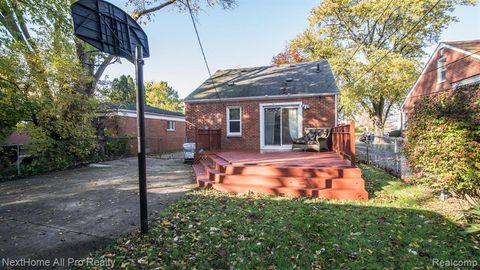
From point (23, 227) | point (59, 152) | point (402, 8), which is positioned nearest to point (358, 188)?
point (23, 227)

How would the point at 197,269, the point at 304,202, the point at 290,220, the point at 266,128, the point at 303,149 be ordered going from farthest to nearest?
1. the point at 266,128
2. the point at 303,149
3. the point at 304,202
4. the point at 290,220
5. the point at 197,269

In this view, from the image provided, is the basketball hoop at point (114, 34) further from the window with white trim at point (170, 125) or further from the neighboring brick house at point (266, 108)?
the window with white trim at point (170, 125)

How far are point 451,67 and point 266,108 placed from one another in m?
11.8

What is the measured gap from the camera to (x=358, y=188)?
18.9 ft

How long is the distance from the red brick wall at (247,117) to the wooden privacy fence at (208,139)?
1.08ft

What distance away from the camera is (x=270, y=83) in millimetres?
13211

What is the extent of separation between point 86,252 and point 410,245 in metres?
4.40

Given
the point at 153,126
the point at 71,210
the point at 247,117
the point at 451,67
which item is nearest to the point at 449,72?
the point at 451,67

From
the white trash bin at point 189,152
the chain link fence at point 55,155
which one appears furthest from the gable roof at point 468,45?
the chain link fence at point 55,155

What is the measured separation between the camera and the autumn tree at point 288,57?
2956 centimetres

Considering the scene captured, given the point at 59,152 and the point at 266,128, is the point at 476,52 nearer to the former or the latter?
the point at 266,128

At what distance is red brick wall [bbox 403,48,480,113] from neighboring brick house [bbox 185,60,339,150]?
487cm

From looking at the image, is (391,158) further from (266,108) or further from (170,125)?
(170,125)

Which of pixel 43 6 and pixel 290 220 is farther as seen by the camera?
pixel 43 6
